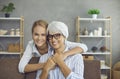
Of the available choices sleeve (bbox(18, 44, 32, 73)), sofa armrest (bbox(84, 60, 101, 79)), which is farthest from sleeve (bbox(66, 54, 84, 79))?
sleeve (bbox(18, 44, 32, 73))

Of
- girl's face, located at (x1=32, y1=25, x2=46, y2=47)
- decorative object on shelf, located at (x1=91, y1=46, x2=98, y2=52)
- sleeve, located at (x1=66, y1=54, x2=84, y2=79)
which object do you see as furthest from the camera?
decorative object on shelf, located at (x1=91, y1=46, x2=98, y2=52)

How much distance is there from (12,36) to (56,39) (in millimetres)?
3307

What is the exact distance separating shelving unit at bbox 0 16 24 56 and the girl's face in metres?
3.04

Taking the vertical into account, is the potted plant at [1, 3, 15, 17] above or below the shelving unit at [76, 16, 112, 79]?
above

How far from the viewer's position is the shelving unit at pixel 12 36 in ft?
Answer: 16.0

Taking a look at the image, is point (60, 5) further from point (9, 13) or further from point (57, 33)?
point (57, 33)

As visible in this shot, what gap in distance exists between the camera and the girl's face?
1.88 m

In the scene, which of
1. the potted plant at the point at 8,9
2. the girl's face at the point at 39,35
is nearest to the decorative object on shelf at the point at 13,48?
the potted plant at the point at 8,9

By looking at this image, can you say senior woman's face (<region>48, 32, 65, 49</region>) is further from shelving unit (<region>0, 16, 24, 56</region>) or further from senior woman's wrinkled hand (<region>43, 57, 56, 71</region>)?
shelving unit (<region>0, 16, 24, 56</region>)

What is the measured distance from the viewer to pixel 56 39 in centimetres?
175

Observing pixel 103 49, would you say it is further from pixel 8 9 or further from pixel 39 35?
pixel 39 35

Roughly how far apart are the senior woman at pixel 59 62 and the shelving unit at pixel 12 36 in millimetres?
3214

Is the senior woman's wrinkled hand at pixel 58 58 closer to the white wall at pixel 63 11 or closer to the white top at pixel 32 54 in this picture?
the white top at pixel 32 54

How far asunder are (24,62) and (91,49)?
11.1ft
